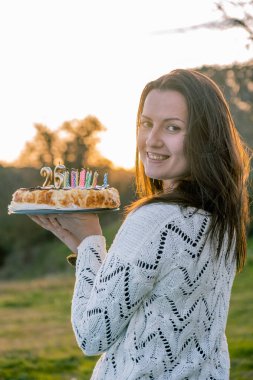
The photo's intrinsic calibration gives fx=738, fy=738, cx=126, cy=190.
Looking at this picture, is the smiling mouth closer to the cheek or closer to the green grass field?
the cheek

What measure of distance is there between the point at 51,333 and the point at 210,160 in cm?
860

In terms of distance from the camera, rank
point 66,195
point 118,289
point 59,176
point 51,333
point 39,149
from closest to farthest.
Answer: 1. point 118,289
2. point 66,195
3. point 59,176
4. point 51,333
5. point 39,149

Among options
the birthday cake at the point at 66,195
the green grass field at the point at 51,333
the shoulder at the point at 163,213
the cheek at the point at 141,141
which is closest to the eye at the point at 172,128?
the cheek at the point at 141,141

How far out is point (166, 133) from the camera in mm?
2084

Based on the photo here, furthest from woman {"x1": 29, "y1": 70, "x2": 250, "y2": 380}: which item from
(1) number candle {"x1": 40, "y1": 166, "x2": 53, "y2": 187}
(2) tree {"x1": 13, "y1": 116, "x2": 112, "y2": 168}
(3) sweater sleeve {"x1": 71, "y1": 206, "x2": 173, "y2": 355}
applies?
(2) tree {"x1": 13, "y1": 116, "x2": 112, "y2": 168}

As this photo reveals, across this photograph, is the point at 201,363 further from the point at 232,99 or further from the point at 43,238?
the point at 43,238

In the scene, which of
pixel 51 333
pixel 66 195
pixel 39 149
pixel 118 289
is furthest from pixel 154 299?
pixel 39 149

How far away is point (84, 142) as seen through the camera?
39.5 feet

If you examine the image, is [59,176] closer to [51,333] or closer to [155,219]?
[155,219]

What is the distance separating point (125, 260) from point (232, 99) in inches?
167

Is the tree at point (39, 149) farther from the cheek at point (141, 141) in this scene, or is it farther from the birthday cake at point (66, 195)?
the cheek at point (141, 141)

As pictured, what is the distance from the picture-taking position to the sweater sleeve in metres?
1.94

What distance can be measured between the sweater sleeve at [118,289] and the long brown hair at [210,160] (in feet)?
0.41

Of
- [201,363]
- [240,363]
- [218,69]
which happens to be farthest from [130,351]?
[240,363]
